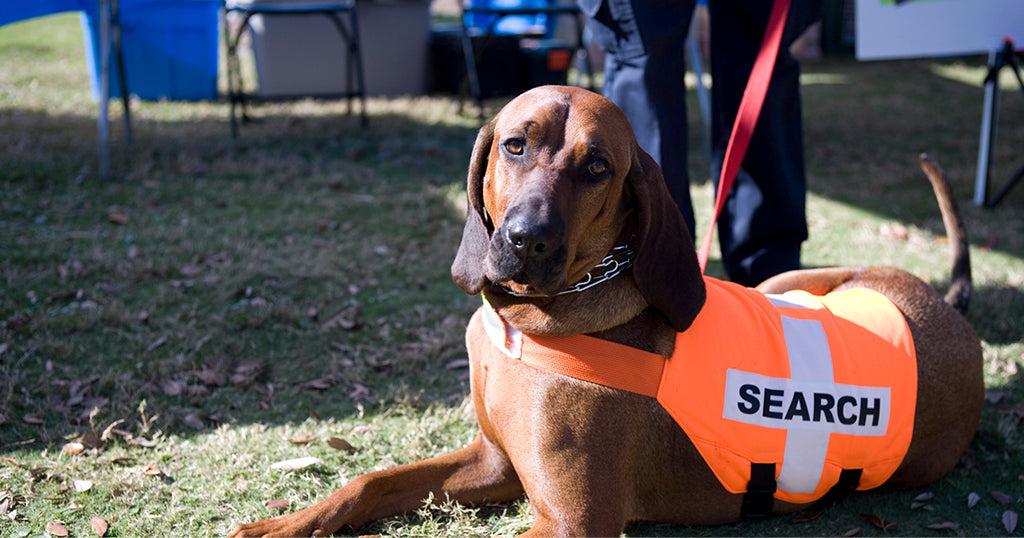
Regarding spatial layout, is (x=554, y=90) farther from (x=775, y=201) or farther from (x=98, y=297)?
(x=98, y=297)

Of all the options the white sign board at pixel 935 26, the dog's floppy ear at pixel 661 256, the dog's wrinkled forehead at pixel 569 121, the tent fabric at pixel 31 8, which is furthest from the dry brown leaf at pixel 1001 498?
the tent fabric at pixel 31 8

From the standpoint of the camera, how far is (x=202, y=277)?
15.0ft

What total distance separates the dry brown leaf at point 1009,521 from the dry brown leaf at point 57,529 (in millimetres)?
3020

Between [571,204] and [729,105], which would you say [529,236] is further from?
[729,105]

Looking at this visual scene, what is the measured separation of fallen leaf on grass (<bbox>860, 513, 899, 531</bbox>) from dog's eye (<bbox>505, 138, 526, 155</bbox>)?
1.72 meters

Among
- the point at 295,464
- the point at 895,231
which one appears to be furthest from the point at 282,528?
the point at 895,231

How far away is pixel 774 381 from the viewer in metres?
2.37

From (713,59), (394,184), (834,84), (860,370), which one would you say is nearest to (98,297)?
(394,184)

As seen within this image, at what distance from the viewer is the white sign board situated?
5.83 meters

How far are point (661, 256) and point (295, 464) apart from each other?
1.56m

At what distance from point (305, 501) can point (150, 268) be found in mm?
2455

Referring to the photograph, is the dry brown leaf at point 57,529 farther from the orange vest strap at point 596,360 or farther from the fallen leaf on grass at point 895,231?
the fallen leaf on grass at point 895,231

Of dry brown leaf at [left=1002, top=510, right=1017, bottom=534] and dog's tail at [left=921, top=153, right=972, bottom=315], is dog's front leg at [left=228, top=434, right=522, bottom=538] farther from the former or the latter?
dog's tail at [left=921, top=153, right=972, bottom=315]

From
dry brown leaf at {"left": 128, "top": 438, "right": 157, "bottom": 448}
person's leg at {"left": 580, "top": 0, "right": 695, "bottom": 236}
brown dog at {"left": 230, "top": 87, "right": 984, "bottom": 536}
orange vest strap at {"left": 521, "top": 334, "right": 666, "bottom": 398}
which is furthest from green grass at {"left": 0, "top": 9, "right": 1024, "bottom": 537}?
person's leg at {"left": 580, "top": 0, "right": 695, "bottom": 236}
